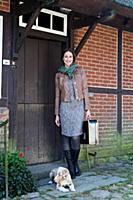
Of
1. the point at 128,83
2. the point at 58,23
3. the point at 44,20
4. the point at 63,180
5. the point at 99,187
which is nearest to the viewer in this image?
the point at 63,180

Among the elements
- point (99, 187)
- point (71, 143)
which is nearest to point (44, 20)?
point (71, 143)

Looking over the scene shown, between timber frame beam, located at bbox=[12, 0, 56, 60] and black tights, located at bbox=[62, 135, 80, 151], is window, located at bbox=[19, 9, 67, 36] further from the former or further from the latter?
black tights, located at bbox=[62, 135, 80, 151]

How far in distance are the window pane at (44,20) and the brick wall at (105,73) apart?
63cm

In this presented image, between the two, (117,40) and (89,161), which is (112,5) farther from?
(89,161)

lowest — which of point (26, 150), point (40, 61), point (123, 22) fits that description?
point (26, 150)

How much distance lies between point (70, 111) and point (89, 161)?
1.38 metres

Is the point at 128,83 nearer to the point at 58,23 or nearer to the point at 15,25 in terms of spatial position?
the point at 58,23

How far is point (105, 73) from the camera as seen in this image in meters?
6.31

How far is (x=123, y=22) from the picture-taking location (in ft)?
21.6

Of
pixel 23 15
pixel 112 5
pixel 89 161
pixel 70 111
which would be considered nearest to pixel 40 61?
pixel 23 15

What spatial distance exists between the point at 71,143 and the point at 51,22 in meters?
1.97

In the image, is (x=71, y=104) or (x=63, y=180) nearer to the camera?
(x=63, y=180)

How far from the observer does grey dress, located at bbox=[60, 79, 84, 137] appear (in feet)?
15.4

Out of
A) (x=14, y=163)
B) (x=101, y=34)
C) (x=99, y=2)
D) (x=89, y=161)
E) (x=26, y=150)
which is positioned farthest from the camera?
(x=101, y=34)
